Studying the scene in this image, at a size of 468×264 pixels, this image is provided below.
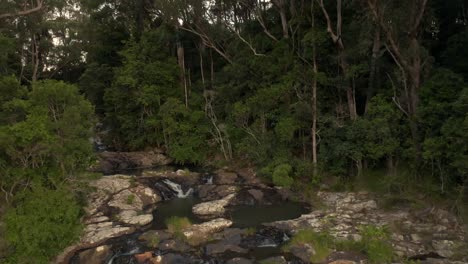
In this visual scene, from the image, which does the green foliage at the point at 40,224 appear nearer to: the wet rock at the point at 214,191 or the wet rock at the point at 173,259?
the wet rock at the point at 173,259

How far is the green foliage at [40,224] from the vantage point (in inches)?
548

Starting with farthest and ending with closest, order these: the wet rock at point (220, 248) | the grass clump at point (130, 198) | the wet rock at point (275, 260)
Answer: the grass clump at point (130, 198) < the wet rock at point (220, 248) < the wet rock at point (275, 260)

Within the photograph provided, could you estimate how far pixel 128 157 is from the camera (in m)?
33.1

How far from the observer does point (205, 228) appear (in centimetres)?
1667

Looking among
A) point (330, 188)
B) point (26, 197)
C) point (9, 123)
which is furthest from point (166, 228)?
point (330, 188)

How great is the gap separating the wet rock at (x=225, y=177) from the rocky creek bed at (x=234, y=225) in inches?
64.0

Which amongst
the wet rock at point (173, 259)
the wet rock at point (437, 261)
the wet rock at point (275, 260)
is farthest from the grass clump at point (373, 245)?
the wet rock at point (173, 259)

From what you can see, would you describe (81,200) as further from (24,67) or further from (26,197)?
(24,67)

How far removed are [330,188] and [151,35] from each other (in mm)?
23681

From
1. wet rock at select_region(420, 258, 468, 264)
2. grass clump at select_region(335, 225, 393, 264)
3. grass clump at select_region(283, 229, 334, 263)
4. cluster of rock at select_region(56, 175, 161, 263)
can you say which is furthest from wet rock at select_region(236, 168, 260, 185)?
wet rock at select_region(420, 258, 468, 264)

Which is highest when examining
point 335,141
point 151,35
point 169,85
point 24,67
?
point 151,35

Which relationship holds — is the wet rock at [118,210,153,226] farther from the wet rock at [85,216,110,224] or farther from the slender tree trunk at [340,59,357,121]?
the slender tree trunk at [340,59,357,121]

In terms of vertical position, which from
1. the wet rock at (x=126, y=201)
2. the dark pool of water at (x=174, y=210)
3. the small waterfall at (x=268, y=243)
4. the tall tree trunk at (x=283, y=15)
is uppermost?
the tall tree trunk at (x=283, y=15)

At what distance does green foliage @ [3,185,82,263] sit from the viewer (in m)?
13.9
